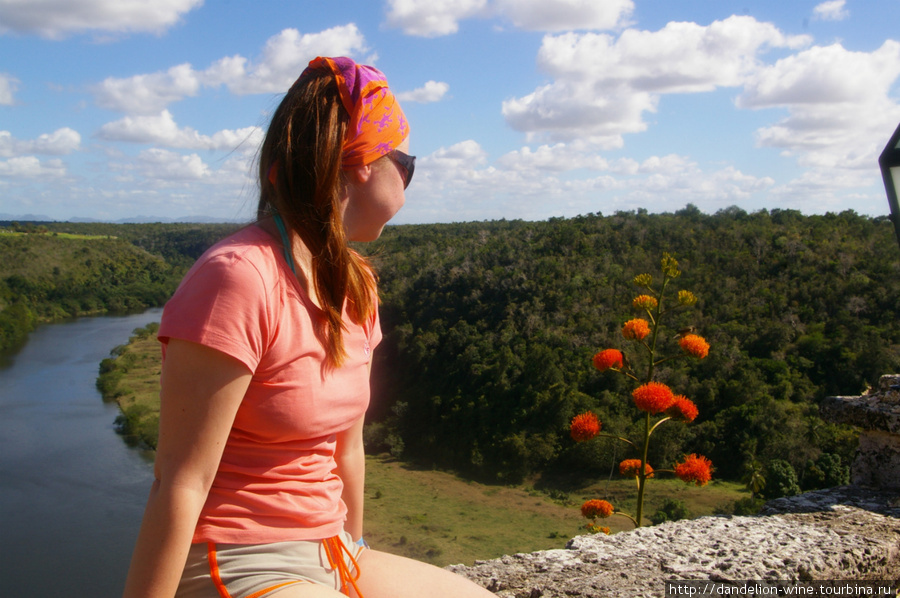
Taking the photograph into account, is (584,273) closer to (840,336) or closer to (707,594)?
(840,336)

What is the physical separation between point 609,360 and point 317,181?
1.62 meters

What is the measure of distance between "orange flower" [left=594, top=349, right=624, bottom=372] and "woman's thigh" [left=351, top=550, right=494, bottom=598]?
1.36 meters

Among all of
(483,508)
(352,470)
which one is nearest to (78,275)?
(483,508)

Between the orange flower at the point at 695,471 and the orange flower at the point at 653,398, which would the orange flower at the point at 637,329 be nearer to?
the orange flower at the point at 653,398

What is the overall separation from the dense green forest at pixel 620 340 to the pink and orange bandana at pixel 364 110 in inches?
456

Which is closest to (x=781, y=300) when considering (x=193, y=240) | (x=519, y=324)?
(x=519, y=324)

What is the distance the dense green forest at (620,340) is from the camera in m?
20.1

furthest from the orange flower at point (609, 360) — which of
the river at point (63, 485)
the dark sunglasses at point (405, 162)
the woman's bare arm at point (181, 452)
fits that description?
the river at point (63, 485)

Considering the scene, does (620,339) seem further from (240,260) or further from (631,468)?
(240,260)

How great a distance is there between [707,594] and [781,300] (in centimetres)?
2552

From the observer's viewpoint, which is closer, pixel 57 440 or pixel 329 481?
pixel 329 481

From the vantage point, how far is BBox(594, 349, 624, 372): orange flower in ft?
7.90

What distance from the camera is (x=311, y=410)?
104 cm

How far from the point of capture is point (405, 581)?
1186mm
